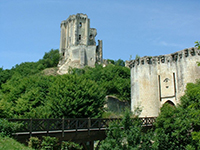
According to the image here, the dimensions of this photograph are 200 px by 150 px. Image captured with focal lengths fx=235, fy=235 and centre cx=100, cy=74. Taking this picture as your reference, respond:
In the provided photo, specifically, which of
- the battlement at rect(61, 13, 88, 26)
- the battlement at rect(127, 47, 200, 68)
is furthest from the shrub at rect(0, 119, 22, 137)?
the battlement at rect(61, 13, 88, 26)

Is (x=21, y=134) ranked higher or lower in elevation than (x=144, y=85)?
lower

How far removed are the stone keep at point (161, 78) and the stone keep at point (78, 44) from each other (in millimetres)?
42984

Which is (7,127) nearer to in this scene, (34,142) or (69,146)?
(34,142)

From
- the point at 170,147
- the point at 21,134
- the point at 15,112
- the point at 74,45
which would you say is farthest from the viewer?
the point at 74,45

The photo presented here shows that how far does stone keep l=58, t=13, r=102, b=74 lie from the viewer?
71.1 metres

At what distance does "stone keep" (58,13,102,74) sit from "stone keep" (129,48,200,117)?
43.0 m

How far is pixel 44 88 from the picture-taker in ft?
104

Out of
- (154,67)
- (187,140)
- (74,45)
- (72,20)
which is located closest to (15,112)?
(154,67)

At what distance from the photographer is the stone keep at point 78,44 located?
71062 mm

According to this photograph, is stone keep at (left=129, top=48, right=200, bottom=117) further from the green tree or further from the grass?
the grass

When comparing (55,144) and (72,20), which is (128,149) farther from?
(72,20)

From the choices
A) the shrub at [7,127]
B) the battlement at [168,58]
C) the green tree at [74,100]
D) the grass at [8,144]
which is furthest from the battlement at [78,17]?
the grass at [8,144]

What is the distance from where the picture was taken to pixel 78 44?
243 feet

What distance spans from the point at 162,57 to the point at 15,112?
18.8m
